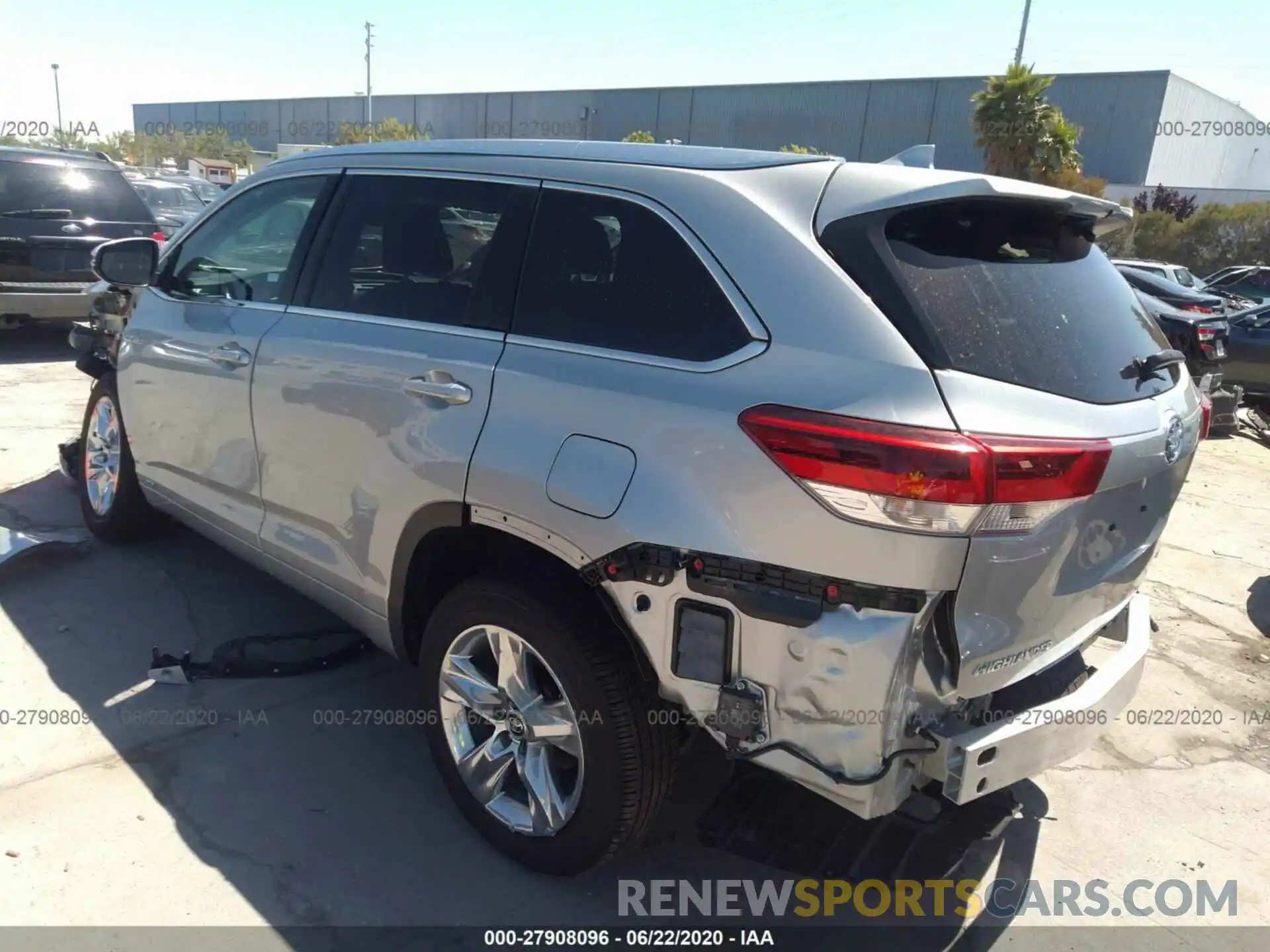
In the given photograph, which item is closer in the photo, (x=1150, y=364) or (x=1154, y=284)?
(x=1150, y=364)

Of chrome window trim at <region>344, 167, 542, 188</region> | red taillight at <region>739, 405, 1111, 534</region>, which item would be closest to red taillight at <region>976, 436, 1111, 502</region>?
red taillight at <region>739, 405, 1111, 534</region>

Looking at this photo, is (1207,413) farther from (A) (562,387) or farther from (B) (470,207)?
(B) (470,207)

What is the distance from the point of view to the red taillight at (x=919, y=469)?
75.4 inches

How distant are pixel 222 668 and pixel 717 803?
2.04 metres

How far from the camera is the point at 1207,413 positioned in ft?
9.97

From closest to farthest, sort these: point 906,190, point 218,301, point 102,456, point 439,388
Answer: point 906,190, point 439,388, point 218,301, point 102,456

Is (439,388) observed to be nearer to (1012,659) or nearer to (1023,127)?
(1012,659)

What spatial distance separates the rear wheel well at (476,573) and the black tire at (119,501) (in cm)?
218

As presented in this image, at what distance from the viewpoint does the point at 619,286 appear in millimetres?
2445

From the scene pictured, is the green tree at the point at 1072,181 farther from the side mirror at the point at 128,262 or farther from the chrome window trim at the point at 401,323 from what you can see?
the chrome window trim at the point at 401,323

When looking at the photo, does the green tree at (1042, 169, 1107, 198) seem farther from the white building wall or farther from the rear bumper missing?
the rear bumper missing

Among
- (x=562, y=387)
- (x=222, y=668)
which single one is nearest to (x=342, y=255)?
(x=562, y=387)

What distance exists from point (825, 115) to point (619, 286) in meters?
52.9

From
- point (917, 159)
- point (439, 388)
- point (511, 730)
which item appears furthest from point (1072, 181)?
point (511, 730)
